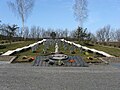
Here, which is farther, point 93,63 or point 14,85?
point 93,63

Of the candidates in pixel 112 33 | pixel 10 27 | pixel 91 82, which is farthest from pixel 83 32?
pixel 91 82

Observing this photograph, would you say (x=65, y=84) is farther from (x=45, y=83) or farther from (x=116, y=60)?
(x=116, y=60)

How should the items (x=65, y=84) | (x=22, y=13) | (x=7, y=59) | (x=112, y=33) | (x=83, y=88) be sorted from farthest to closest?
(x=112, y=33) < (x=22, y=13) < (x=7, y=59) < (x=65, y=84) < (x=83, y=88)

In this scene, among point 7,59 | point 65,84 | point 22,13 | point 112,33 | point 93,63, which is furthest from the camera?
point 112,33

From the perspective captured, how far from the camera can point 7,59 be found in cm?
1808

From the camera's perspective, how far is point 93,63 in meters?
16.8

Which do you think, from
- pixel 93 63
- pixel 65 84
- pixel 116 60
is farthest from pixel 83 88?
pixel 116 60

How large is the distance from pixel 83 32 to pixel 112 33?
82.0ft

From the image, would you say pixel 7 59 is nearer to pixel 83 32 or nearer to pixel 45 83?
pixel 45 83

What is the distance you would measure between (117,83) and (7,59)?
426 inches

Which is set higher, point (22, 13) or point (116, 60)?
point (22, 13)

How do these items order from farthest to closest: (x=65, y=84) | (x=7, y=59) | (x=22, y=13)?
(x=22, y=13) < (x=7, y=59) < (x=65, y=84)

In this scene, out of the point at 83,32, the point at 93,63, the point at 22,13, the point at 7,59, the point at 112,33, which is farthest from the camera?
the point at 112,33

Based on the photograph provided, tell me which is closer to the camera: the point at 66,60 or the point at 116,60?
the point at 66,60
